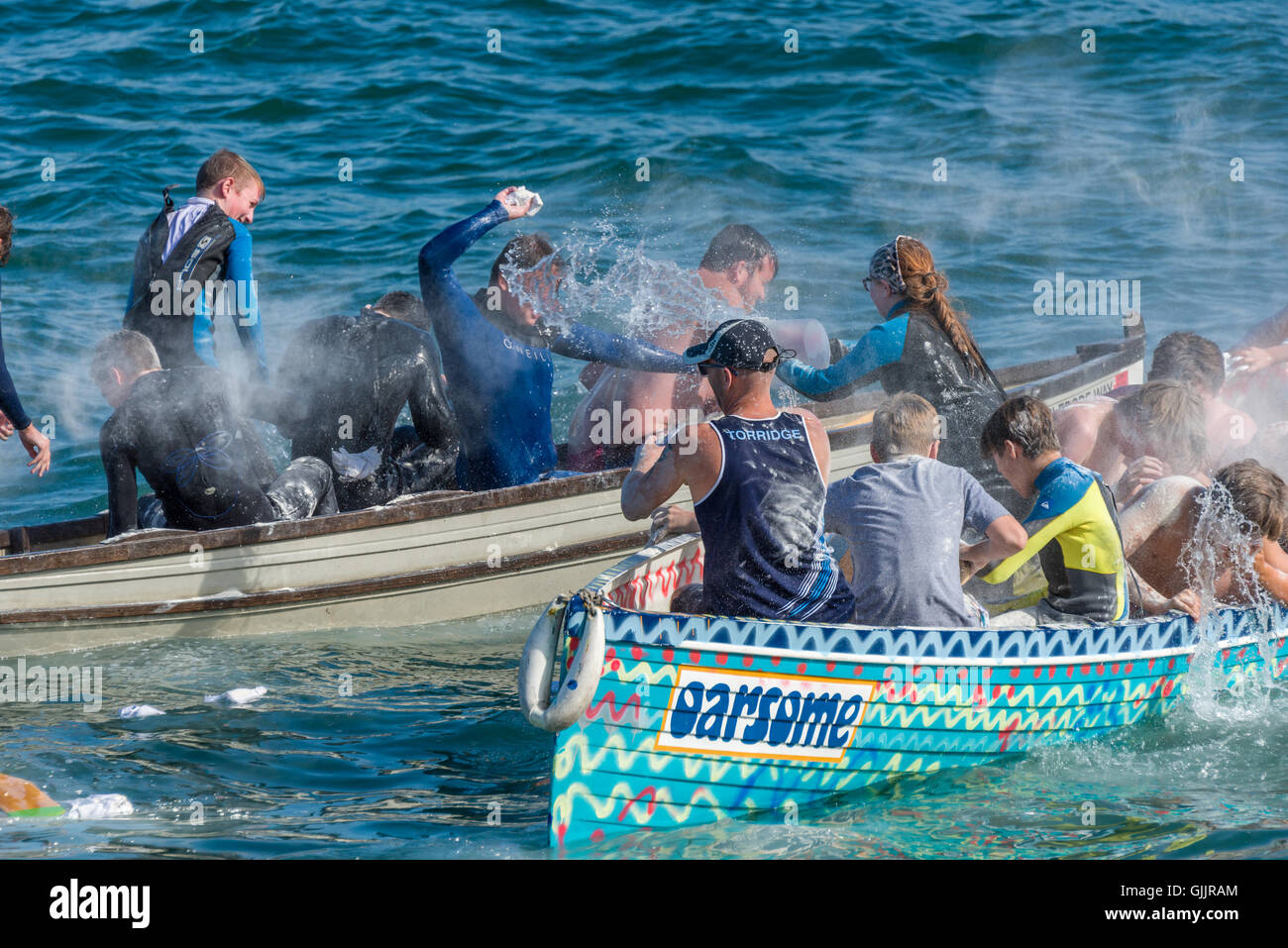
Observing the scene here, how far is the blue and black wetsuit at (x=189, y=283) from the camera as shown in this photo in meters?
7.84

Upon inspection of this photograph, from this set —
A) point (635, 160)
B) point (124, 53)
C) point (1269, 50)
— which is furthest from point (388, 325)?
point (1269, 50)

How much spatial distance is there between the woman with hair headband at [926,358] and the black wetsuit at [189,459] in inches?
136

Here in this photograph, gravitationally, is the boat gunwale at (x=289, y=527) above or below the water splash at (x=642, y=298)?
below

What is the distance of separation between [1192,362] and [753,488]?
395cm

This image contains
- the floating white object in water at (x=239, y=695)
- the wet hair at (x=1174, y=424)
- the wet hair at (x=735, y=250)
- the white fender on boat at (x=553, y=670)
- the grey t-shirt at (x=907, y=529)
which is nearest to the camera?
the white fender on boat at (x=553, y=670)

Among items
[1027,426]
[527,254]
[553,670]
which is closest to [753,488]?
[553,670]

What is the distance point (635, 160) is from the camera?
1744cm

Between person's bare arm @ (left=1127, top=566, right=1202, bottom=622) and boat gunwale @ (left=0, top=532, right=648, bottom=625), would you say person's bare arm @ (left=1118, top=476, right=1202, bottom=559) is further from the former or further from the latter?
boat gunwale @ (left=0, top=532, right=648, bottom=625)

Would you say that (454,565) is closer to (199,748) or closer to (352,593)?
(352,593)

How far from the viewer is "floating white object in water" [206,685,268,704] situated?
6805 millimetres

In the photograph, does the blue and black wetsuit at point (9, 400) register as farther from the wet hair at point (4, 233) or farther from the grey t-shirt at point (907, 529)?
the grey t-shirt at point (907, 529)

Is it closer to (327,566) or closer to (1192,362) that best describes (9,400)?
(327,566)

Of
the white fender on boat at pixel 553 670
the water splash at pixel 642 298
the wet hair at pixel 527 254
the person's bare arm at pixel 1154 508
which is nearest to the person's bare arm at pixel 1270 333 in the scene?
the person's bare arm at pixel 1154 508

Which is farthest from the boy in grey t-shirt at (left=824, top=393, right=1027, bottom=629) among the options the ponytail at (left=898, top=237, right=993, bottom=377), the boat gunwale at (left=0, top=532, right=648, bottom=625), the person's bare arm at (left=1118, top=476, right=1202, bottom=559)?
the boat gunwale at (left=0, top=532, right=648, bottom=625)
